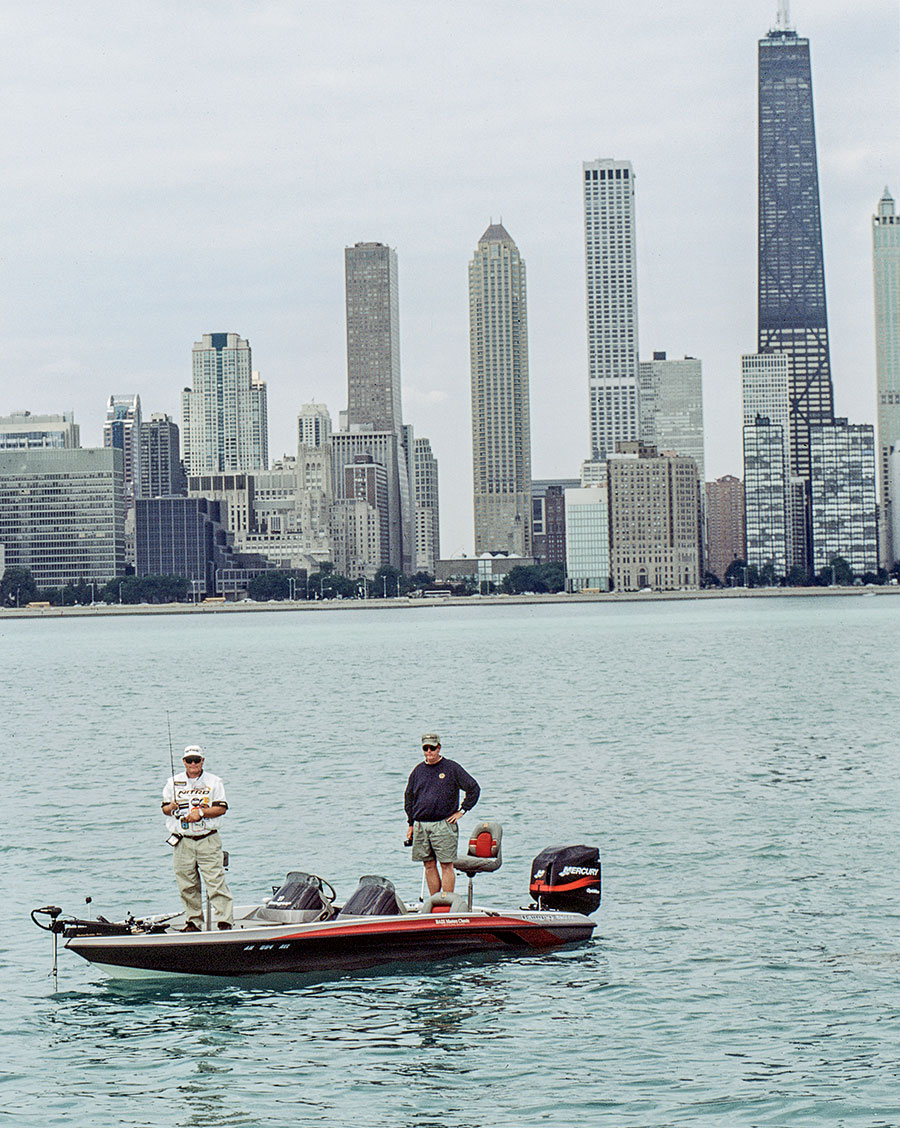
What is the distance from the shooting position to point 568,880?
2153cm

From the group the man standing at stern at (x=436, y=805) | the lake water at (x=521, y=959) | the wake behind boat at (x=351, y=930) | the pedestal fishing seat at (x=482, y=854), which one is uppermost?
the man standing at stern at (x=436, y=805)

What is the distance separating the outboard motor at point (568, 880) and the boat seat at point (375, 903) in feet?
6.62

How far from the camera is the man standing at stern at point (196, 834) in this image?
18.7 metres

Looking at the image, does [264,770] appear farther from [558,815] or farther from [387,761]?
[558,815]

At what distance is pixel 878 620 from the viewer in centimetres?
18225

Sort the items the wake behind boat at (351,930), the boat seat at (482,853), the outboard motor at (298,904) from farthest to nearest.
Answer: the boat seat at (482,853)
the outboard motor at (298,904)
the wake behind boat at (351,930)

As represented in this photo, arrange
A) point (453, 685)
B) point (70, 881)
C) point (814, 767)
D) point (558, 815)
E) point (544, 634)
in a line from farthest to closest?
point (544, 634) < point (453, 685) < point (814, 767) < point (558, 815) < point (70, 881)

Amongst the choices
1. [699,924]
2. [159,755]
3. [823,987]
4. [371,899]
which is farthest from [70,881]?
[159,755]

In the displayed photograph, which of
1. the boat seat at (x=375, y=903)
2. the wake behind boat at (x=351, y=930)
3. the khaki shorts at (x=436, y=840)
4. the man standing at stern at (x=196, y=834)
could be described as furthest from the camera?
the khaki shorts at (x=436, y=840)

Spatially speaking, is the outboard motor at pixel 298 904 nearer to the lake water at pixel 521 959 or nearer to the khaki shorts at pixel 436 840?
the lake water at pixel 521 959

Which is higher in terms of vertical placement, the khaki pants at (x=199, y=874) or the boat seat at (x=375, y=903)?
the khaki pants at (x=199, y=874)

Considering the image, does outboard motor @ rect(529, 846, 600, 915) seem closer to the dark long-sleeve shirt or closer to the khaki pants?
the dark long-sleeve shirt

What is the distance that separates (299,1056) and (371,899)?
319 centimetres

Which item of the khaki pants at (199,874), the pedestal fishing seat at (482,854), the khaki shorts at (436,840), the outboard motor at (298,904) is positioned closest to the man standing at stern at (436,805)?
the khaki shorts at (436,840)
